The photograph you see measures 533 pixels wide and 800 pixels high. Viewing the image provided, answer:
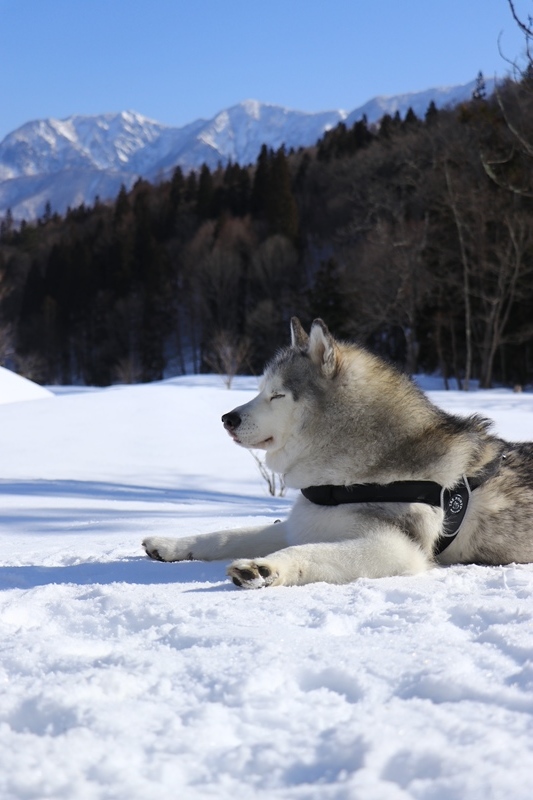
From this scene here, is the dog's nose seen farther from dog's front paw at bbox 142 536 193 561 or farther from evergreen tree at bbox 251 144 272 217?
evergreen tree at bbox 251 144 272 217

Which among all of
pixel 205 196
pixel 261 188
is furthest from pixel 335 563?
pixel 205 196

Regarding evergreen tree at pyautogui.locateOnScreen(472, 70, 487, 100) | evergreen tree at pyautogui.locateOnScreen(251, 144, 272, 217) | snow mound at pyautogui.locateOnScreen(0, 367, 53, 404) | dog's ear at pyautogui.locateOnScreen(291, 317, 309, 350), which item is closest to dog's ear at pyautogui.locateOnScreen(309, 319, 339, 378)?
dog's ear at pyautogui.locateOnScreen(291, 317, 309, 350)

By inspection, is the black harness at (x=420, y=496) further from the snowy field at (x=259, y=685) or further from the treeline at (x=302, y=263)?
the treeline at (x=302, y=263)

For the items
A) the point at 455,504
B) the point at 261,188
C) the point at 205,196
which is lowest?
the point at 455,504

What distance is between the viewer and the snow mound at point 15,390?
17891mm

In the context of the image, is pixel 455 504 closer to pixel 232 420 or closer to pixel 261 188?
pixel 232 420

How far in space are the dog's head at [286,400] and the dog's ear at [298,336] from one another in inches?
2.9

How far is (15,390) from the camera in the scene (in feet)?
60.6

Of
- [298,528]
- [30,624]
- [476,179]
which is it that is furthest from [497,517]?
[476,179]

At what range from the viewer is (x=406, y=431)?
11.3ft

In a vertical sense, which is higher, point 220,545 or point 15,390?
point 15,390

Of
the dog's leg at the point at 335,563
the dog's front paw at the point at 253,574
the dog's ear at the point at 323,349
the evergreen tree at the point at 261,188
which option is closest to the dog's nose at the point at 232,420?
the dog's ear at the point at 323,349

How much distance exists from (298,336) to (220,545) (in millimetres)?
1118

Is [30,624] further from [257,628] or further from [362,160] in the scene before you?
[362,160]
